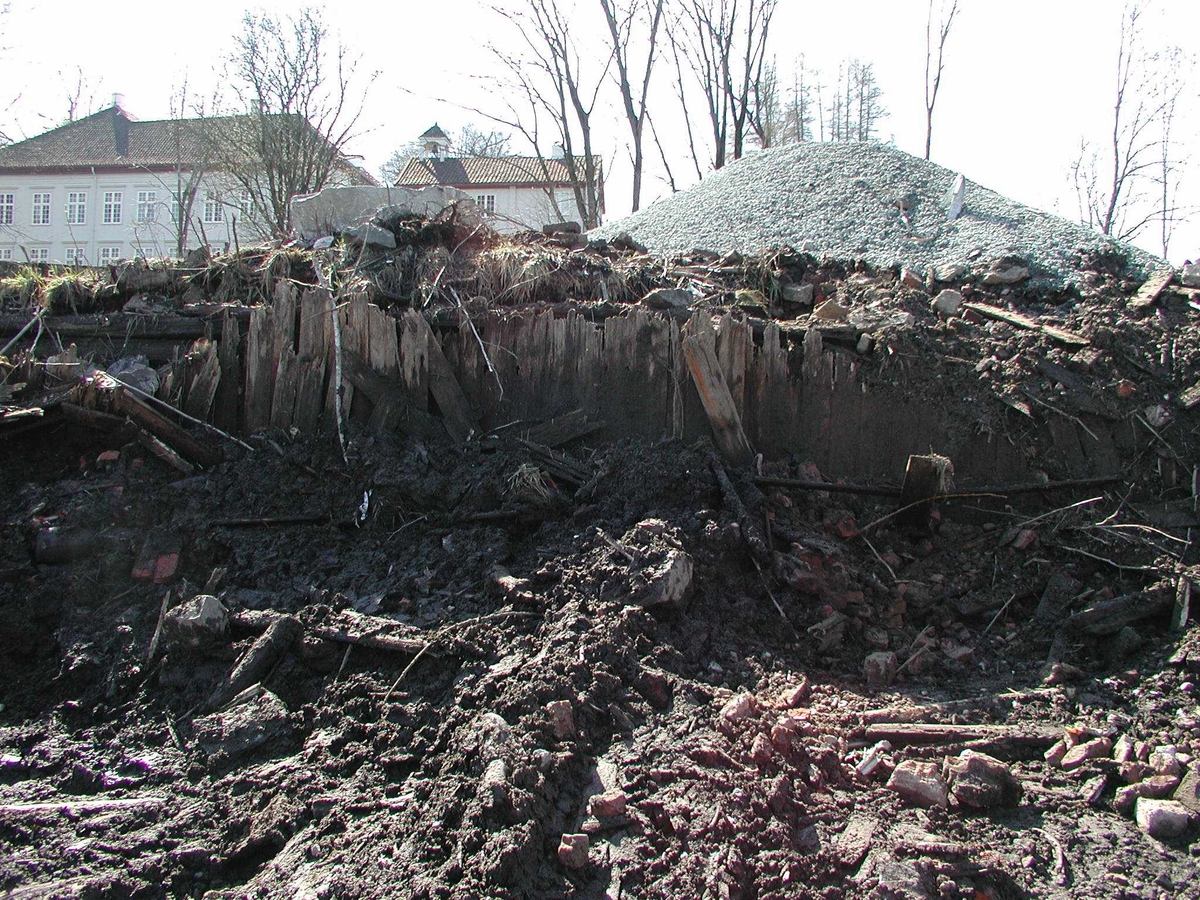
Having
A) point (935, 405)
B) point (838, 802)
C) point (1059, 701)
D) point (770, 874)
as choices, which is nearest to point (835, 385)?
point (935, 405)

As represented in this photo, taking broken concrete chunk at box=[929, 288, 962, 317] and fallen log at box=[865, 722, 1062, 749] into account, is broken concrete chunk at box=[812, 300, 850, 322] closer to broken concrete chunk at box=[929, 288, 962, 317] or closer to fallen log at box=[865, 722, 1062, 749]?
broken concrete chunk at box=[929, 288, 962, 317]

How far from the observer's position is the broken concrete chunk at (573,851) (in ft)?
7.45

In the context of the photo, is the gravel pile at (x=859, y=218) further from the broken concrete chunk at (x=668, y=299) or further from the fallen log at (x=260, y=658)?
the fallen log at (x=260, y=658)

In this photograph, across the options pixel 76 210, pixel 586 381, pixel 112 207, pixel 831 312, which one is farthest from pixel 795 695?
pixel 76 210

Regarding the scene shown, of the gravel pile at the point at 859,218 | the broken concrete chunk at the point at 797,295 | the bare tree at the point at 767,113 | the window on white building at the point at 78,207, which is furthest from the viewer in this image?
the window on white building at the point at 78,207

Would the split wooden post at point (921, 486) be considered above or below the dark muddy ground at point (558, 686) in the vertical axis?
above

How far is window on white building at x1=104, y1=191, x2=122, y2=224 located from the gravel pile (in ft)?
109

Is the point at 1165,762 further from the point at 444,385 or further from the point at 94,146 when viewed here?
the point at 94,146

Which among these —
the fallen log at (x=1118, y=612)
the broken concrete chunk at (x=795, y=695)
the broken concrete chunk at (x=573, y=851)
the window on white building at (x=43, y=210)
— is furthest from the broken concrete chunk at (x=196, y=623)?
the window on white building at (x=43, y=210)

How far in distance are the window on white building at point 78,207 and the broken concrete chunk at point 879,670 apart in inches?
1575

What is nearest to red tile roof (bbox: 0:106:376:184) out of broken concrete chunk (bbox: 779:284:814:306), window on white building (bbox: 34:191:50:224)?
window on white building (bbox: 34:191:50:224)

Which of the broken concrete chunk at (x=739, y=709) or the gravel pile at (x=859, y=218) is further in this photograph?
the gravel pile at (x=859, y=218)

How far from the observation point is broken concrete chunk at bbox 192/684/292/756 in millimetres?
2842

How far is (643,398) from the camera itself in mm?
4750
